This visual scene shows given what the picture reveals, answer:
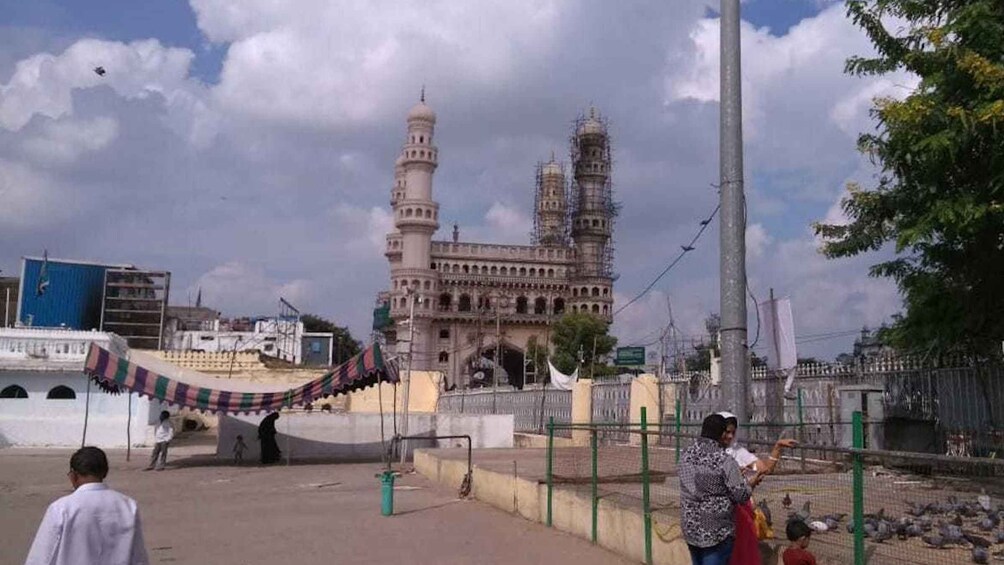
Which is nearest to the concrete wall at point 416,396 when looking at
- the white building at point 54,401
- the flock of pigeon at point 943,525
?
the white building at point 54,401

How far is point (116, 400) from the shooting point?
27.9 m

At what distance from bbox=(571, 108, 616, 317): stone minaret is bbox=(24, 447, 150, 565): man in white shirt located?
71.5m

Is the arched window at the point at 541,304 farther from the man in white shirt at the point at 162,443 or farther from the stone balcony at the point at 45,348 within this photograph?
the man in white shirt at the point at 162,443

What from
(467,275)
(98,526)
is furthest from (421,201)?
A: (98,526)

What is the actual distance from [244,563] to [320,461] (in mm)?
14434

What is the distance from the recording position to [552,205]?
79.9 metres

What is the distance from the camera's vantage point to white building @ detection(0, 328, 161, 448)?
88.9ft

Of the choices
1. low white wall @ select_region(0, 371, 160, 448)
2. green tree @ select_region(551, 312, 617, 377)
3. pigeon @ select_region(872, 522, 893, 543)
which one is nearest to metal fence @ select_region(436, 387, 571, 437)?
low white wall @ select_region(0, 371, 160, 448)

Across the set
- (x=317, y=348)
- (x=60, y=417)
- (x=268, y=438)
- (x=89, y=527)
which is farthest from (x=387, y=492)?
(x=317, y=348)

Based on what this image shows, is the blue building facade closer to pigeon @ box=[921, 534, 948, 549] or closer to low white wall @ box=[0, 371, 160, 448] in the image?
low white wall @ box=[0, 371, 160, 448]

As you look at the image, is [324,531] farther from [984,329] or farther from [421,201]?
[421,201]

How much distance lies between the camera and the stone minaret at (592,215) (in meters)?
75.8

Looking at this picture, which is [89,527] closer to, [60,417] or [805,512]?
[805,512]

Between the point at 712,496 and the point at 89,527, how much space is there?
332 cm
